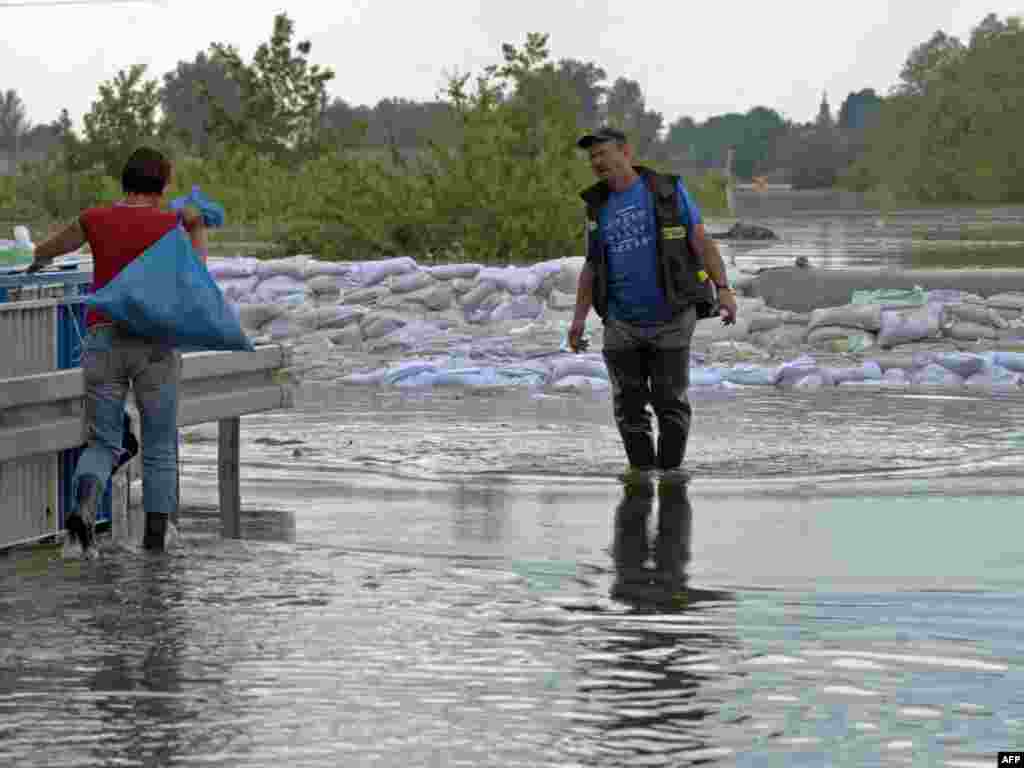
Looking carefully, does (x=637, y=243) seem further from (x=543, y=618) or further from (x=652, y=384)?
(x=543, y=618)

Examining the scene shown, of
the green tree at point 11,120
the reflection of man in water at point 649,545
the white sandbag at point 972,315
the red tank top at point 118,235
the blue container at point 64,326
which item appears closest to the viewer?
the reflection of man in water at point 649,545

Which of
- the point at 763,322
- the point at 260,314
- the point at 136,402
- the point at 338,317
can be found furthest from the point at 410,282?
the point at 136,402

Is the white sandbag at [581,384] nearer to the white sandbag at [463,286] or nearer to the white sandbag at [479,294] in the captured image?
the white sandbag at [479,294]

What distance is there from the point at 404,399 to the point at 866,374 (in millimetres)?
3563

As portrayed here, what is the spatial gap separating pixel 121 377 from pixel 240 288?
14.9 meters

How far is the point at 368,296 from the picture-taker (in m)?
24.0

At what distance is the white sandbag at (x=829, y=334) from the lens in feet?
70.2

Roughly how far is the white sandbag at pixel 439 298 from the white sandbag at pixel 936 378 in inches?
257

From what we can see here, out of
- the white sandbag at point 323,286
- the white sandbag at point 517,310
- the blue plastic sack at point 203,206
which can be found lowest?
the white sandbag at point 517,310

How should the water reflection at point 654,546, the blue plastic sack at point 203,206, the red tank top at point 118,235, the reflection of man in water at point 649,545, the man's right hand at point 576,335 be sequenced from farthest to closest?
the man's right hand at point 576,335
the blue plastic sack at point 203,206
the red tank top at point 118,235
the reflection of man in water at point 649,545
the water reflection at point 654,546

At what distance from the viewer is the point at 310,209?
33344 millimetres

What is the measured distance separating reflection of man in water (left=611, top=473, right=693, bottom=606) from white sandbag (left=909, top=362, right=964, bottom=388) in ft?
20.6

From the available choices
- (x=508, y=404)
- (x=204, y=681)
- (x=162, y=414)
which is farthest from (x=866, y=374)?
(x=204, y=681)

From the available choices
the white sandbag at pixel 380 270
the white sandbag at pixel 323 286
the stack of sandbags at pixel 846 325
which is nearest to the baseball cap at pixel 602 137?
the stack of sandbags at pixel 846 325
